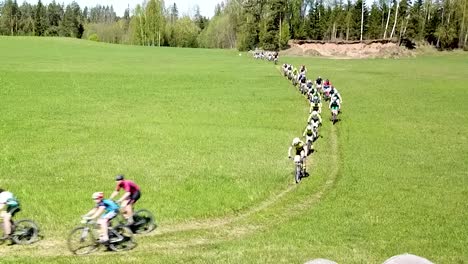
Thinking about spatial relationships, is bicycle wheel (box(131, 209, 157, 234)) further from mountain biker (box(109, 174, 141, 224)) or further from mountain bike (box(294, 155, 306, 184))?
mountain bike (box(294, 155, 306, 184))

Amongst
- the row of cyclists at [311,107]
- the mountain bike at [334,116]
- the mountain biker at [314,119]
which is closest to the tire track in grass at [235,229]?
the row of cyclists at [311,107]

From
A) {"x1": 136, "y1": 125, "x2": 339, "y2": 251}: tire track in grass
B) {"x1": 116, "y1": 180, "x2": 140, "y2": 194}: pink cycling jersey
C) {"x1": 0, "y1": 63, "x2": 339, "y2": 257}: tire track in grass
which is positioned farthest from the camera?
{"x1": 116, "y1": 180, "x2": 140, "y2": 194}: pink cycling jersey

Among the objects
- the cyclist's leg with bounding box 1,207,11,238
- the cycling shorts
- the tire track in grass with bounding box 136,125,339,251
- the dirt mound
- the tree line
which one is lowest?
the tire track in grass with bounding box 136,125,339,251

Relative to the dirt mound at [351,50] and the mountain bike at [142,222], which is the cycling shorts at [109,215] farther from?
the dirt mound at [351,50]

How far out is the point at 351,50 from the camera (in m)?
113

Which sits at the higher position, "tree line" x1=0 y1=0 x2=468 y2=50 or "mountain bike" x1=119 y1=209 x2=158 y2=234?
"tree line" x1=0 y1=0 x2=468 y2=50

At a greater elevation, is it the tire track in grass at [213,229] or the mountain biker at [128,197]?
the mountain biker at [128,197]

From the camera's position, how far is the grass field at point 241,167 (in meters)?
18.5

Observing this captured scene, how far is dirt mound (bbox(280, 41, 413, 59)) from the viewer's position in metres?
110

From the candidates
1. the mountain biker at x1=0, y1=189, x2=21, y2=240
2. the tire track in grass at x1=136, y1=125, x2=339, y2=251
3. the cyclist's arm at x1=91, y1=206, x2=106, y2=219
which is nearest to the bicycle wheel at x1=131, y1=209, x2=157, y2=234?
the tire track in grass at x1=136, y1=125, x2=339, y2=251

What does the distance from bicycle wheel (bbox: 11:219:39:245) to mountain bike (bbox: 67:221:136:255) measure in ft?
5.87

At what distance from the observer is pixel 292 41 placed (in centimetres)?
12381

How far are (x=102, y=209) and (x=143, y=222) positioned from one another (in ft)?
9.82

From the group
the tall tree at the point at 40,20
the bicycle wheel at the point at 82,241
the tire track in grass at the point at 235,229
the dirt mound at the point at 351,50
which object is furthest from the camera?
the tall tree at the point at 40,20
